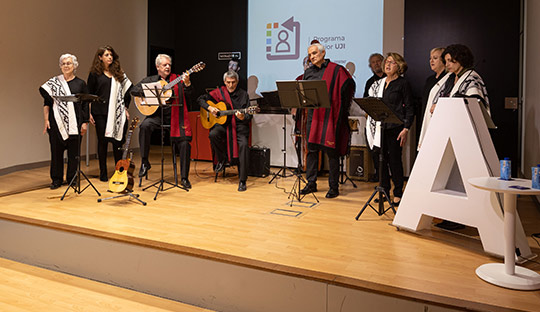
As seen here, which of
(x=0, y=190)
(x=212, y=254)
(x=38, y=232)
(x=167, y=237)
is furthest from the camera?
(x=0, y=190)

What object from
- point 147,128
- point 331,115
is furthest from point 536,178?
point 147,128

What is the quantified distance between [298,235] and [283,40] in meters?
4.50

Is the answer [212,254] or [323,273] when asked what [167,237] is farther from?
[323,273]

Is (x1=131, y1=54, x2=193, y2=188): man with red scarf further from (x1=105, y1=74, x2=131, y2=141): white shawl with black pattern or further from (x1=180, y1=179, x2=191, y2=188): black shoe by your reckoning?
(x1=105, y1=74, x2=131, y2=141): white shawl with black pattern

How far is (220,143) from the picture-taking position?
19.3 feet

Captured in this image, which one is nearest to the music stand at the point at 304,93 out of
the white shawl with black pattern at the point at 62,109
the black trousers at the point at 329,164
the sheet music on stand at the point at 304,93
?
the sheet music on stand at the point at 304,93

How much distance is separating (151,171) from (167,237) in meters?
3.27

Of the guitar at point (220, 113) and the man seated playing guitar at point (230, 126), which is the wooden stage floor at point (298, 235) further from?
the guitar at point (220, 113)

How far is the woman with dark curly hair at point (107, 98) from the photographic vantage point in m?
5.55

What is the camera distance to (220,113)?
5.73m

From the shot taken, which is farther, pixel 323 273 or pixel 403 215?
pixel 403 215

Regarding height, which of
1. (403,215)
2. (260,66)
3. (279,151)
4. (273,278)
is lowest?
(273,278)

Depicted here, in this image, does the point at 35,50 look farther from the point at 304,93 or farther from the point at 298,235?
the point at 298,235

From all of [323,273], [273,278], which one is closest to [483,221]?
[323,273]
